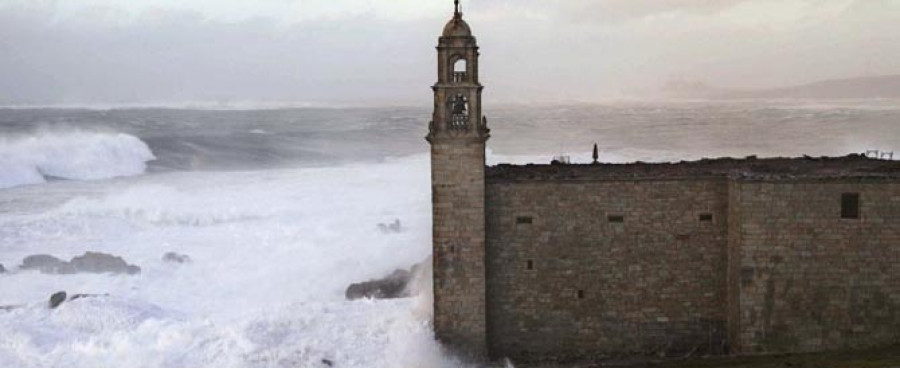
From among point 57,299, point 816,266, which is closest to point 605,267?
point 816,266

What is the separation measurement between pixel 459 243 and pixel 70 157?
5214 centimetres

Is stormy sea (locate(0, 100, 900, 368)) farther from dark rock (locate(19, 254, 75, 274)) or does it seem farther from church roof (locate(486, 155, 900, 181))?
church roof (locate(486, 155, 900, 181))

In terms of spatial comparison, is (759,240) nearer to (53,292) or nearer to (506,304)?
(506,304)

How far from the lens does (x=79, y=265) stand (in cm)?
2919

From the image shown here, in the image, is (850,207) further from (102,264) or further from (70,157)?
(70,157)

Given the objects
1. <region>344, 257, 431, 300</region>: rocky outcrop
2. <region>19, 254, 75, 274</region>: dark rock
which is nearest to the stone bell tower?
<region>344, 257, 431, 300</region>: rocky outcrop

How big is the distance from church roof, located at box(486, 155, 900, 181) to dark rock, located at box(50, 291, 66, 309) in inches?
522

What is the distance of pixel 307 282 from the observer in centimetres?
2773

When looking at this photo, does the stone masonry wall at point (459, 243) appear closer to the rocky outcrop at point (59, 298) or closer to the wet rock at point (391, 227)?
the rocky outcrop at point (59, 298)

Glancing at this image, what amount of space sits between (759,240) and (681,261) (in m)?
1.71

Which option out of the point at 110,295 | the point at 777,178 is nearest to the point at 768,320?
the point at 777,178

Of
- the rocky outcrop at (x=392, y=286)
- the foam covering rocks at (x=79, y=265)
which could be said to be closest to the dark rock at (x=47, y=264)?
the foam covering rocks at (x=79, y=265)

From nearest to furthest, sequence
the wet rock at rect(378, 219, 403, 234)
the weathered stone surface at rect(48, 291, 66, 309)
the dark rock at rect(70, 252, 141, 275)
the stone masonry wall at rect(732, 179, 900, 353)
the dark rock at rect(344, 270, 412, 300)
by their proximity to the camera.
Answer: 1. the stone masonry wall at rect(732, 179, 900, 353)
2. the weathered stone surface at rect(48, 291, 66, 309)
3. the dark rock at rect(344, 270, 412, 300)
4. the dark rock at rect(70, 252, 141, 275)
5. the wet rock at rect(378, 219, 403, 234)

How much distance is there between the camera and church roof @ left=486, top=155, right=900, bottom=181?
699 inches
